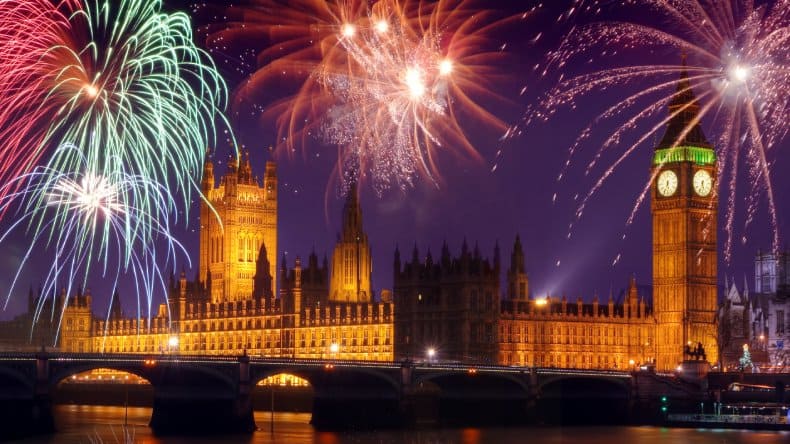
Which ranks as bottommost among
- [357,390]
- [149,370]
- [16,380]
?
[357,390]

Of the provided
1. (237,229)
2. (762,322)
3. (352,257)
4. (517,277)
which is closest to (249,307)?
(352,257)

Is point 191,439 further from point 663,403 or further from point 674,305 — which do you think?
point 674,305

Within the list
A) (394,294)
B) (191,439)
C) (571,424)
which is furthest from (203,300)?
(191,439)

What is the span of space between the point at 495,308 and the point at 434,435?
3453 cm

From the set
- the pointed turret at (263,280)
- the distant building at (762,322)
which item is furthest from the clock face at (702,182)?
the pointed turret at (263,280)

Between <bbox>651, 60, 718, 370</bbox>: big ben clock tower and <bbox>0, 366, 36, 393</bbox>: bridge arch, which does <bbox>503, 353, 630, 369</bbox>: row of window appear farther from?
<bbox>0, 366, 36, 393</bbox>: bridge arch

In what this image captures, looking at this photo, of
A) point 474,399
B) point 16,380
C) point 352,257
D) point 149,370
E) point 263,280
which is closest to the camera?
point 16,380

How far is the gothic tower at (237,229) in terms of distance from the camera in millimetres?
179875

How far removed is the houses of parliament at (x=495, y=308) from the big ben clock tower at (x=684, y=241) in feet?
0.40

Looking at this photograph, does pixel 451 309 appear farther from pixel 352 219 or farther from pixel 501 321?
pixel 352 219

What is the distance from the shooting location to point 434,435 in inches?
3723

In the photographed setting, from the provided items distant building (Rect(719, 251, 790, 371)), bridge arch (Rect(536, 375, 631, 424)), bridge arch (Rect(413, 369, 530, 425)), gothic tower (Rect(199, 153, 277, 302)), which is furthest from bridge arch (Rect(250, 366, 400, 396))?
gothic tower (Rect(199, 153, 277, 302))

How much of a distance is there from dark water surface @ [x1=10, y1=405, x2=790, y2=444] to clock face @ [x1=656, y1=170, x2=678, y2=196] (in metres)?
38.9

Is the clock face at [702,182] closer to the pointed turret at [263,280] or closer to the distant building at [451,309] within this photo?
the distant building at [451,309]
